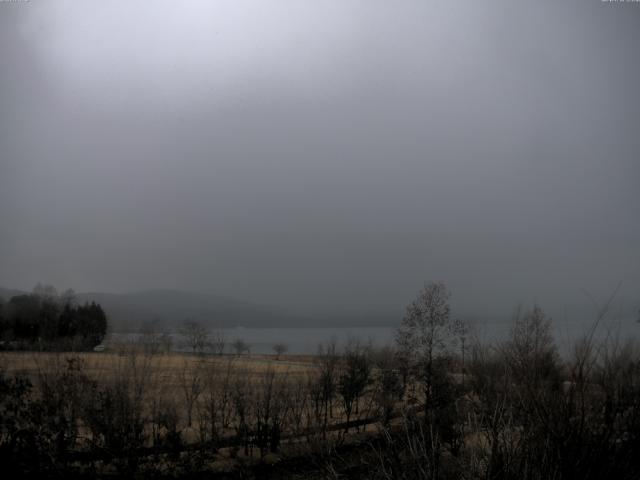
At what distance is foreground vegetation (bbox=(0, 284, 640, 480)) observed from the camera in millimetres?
3463

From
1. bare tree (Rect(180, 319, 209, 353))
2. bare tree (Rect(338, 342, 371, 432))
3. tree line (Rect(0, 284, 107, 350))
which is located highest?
tree line (Rect(0, 284, 107, 350))

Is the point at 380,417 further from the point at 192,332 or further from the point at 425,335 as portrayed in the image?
the point at 192,332

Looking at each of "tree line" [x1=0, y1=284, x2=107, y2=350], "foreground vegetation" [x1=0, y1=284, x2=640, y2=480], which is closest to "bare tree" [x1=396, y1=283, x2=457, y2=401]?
"foreground vegetation" [x1=0, y1=284, x2=640, y2=480]

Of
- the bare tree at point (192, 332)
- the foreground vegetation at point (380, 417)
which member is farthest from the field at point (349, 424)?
the bare tree at point (192, 332)

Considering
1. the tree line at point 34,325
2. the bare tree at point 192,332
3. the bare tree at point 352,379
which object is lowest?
the bare tree at point 192,332

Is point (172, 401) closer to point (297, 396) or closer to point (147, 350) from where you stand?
point (147, 350)

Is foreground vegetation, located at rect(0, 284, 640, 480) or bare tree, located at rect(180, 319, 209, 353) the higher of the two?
foreground vegetation, located at rect(0, 284, 640, 480)

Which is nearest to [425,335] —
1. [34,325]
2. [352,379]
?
[352,379]

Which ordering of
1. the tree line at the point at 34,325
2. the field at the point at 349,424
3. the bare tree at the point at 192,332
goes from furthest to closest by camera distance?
the bare tree at the point at 192,332 < the tree line at the point at 34,325 < the field at the point at 349,424

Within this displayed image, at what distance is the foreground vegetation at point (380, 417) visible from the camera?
3.46m

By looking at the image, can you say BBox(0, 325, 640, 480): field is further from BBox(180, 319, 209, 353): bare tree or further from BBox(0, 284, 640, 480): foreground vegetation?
BBox(180, 319, 209, 353): bare tree

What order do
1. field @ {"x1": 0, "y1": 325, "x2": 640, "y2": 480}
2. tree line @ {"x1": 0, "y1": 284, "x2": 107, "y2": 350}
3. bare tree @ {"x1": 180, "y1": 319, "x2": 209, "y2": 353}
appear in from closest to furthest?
field @ {"x1": 0, "y1": 325, "x2": 640, "y2": 480}, tree line @ {"x1": 0, "y1": 284, "x2": 107, "y2": 350}, bare tree @ {"x1": 180, "y1": 319, "x2": 209, "y2": 353}

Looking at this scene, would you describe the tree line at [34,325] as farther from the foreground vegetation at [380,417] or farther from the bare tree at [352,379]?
the bare tree at [352,379]

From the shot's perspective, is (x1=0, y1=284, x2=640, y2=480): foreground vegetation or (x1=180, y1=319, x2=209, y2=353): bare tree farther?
(x1=180, y1=319, x2=209, y2=353): bare tree
